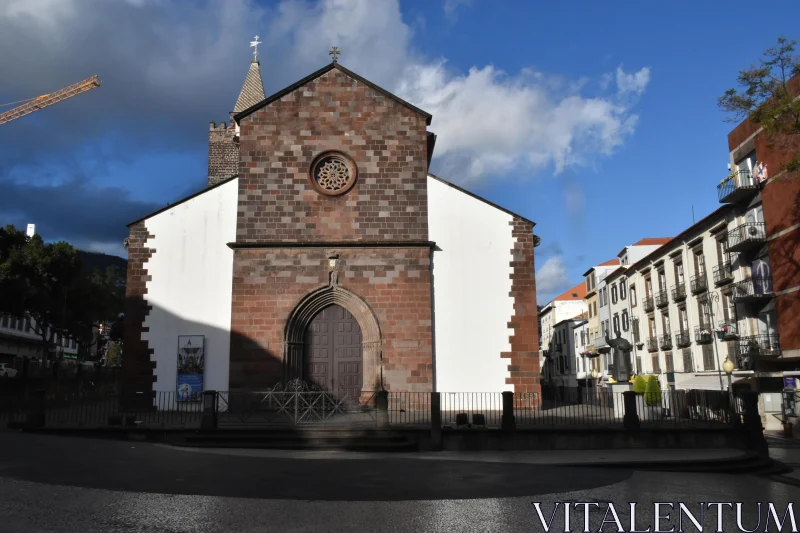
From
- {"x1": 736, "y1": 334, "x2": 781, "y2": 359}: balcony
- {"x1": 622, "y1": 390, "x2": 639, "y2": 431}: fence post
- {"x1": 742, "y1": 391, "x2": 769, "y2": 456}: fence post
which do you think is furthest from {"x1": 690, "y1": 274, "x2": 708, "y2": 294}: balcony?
{"x1": 622, "y1": 390, "x2": 639, "y2": 431}: fence post

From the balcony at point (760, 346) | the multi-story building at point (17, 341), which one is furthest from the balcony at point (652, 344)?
the multi-story building at point (17, 341)

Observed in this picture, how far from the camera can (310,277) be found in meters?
19.8

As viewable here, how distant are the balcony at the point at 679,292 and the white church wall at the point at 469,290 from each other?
1710 cm

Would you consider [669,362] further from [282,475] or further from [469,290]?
[282,475]

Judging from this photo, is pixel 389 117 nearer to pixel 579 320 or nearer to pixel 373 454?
pixel 373 454

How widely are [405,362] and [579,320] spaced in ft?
141

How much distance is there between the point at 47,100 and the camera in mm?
63688

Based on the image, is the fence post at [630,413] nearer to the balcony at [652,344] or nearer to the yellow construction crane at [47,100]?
the balcony at [652,344]

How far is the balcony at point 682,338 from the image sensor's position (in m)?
32.6

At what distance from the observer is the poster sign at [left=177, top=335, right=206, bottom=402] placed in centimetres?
1903

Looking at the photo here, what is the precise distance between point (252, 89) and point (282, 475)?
28474mm

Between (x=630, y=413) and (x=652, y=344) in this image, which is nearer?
(x=630, y=413)

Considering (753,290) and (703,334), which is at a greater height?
(753,290)

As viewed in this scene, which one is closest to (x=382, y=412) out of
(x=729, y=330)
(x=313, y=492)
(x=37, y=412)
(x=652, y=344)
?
(x=313, y=492)
